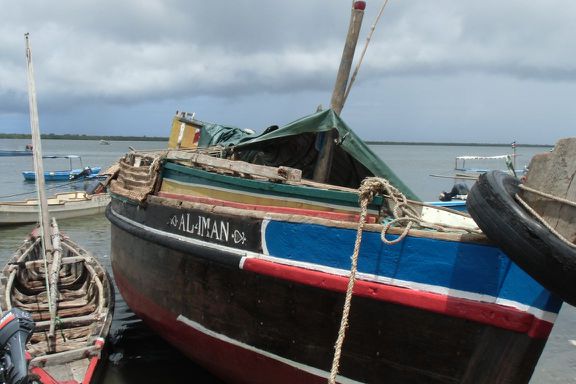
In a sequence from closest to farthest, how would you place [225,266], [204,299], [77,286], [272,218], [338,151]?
[272,218], [225,266], [204,299], [338,151], [77,286]

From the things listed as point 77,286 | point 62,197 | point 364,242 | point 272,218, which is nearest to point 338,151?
point 272,218

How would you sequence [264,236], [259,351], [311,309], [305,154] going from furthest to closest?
[305,154], [259,351], [264,236], [311,309]

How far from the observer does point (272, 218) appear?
4.54 m

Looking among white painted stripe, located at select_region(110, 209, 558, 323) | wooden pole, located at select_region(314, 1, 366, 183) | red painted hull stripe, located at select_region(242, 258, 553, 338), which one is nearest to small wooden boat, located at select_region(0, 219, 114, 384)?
white painted stripe, located at select_region(110, 209, 558, 323)

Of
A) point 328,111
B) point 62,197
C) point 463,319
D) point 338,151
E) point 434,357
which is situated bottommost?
point 62,197

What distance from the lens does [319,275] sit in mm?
4223

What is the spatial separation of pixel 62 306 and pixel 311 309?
17.1 ft

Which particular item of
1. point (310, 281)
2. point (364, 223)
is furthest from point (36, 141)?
point (364, 223)

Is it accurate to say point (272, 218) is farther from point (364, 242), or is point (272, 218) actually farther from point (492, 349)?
point (492, 349)

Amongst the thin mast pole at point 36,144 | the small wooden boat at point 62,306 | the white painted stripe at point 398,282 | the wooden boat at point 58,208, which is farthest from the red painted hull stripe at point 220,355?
the wooden boat at point 58,208

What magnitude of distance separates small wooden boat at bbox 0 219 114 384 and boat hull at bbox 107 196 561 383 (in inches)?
46.3

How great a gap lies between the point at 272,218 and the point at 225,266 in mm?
828

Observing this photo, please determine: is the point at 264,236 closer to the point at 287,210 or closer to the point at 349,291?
the point at 287,210

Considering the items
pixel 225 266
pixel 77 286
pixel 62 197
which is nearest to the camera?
pixel 225 266
